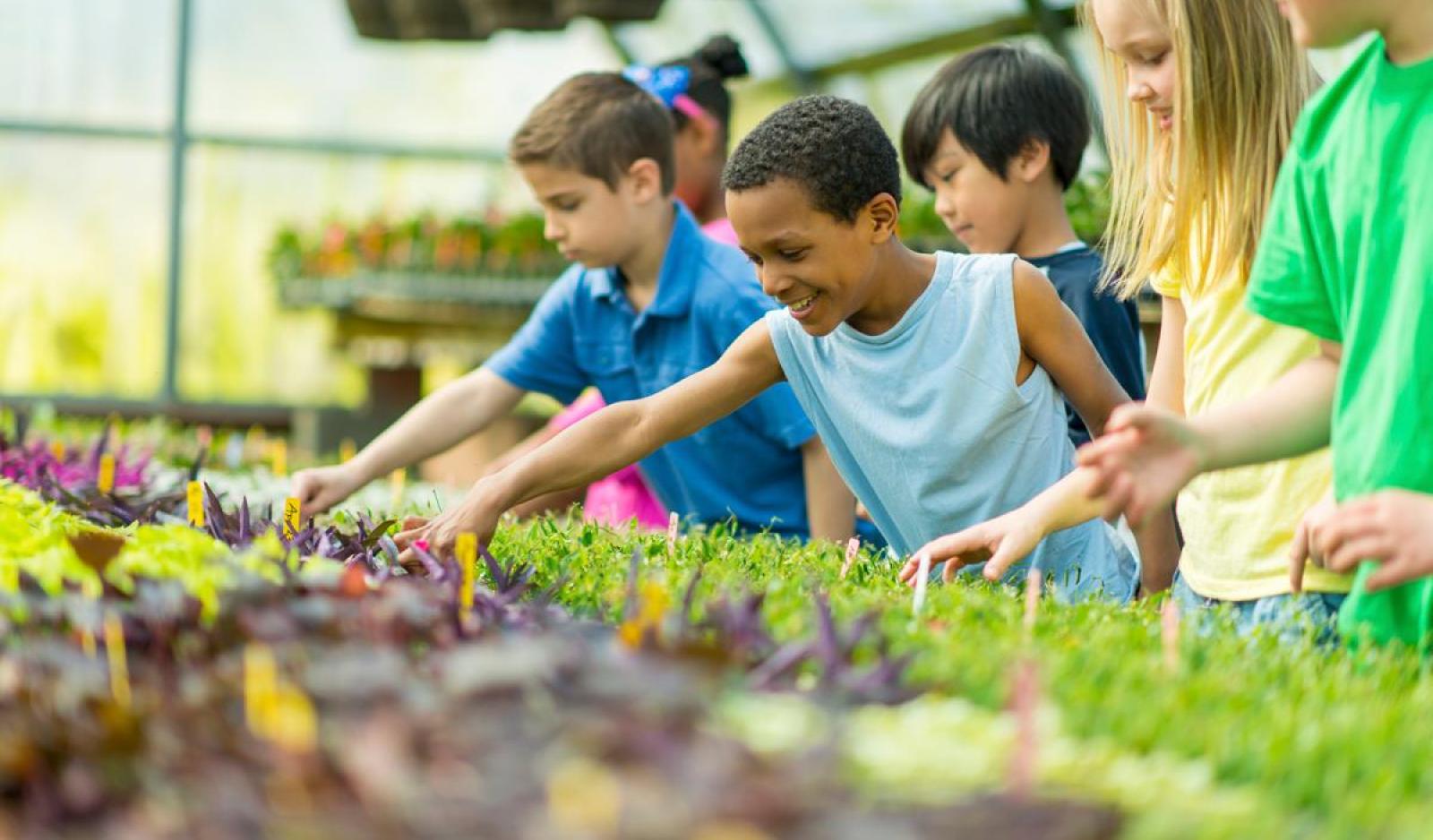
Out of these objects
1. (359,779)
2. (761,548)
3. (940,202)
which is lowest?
(761,548)

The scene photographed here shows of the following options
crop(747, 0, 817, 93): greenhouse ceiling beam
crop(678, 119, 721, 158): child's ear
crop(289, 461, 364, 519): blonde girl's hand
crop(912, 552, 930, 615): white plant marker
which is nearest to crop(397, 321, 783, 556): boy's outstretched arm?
crop(289, 461, 364, 519): blonde girl's hand

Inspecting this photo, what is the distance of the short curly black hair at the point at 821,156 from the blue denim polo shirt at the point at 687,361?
1036 mm

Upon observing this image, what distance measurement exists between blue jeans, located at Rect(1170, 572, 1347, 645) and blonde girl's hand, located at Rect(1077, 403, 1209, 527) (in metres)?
0.36

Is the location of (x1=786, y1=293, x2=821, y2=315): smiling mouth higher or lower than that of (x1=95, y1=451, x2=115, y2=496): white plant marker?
higher

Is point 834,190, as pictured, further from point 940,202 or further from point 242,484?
point 242,484

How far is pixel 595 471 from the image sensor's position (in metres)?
3.18

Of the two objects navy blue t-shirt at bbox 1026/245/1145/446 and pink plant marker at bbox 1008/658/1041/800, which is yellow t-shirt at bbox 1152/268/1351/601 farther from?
pink plant marker at bbox 1008/658/1041/800

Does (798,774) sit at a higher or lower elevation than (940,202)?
lower

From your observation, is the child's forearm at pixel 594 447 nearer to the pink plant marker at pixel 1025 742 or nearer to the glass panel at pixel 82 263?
the pink plant marker at pixel 1025 742

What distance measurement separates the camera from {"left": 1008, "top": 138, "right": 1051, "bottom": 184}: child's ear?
4.01 metres

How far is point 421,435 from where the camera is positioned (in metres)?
4.14

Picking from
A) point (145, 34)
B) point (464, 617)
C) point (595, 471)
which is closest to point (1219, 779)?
point (464, 617)

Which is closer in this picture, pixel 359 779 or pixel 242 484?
pixel 359 779

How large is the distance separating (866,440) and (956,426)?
17 cm
